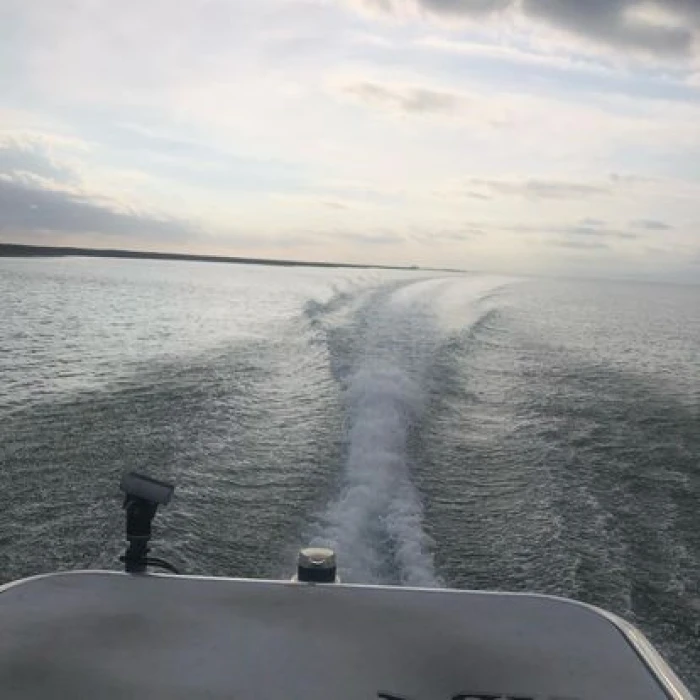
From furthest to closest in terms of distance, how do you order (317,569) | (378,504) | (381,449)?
(381,449) < (378,504) < (317,569)

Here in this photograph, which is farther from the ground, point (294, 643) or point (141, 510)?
point (141, 510)

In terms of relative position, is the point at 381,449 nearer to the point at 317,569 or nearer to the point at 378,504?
the point at 378,504

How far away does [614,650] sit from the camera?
2389mm

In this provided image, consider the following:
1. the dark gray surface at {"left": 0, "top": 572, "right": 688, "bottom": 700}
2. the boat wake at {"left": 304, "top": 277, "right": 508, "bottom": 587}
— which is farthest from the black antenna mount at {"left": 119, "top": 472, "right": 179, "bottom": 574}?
the boat wake at {"left": 304, "top": 277, "right": 508, "bottom": 587}

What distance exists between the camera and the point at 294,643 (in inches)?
92.7

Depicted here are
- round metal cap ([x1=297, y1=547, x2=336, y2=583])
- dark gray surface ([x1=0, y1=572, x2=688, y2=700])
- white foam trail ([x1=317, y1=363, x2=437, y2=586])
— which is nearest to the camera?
dark gray surface ([x1=0, y1=572, x2=688, y2=700])

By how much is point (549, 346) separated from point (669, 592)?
44.8 feet

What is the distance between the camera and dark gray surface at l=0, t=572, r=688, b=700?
2121 millimetres

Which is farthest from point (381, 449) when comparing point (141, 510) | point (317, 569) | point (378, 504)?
point (317, 569)

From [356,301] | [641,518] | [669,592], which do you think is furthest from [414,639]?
[356,301]

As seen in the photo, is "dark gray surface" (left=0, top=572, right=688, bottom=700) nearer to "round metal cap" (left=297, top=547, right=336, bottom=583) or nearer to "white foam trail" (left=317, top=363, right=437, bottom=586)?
"round metal cap" (left=297, top=547, right=336, bottom=583)

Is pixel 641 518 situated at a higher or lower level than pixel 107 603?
lower

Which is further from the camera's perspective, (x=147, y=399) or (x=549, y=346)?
(x=549, y=346)

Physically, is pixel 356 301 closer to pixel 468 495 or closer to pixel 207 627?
pixel 468 495
